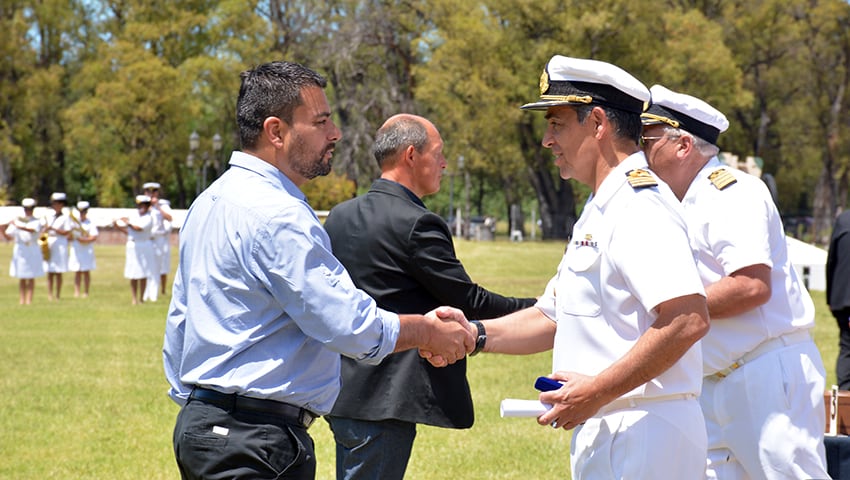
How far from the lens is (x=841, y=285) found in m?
9.46

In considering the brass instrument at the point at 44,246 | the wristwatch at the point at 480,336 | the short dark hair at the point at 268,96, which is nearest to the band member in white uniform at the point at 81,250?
the brass instrument at the point at 44,246

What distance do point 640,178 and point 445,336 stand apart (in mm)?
1193

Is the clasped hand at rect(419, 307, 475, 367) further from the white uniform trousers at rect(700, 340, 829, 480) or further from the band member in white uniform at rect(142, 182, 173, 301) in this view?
the band member in white uniform at rect(142, 182, 173, 301)

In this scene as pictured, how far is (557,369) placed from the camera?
401 cm

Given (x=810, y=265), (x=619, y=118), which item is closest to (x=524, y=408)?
Result: (x=619, y=118)

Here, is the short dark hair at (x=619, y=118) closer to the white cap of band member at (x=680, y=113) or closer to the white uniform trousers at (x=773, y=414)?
the white cap of band member at (x=680, y=113)

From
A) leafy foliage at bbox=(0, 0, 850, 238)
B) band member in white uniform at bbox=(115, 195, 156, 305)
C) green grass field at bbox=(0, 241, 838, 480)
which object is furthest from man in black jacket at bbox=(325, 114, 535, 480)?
leafy foliage at bbox=(0, 0, 850, 238)

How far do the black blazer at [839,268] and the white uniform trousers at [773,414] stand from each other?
462cm

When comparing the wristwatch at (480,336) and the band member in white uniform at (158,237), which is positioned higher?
the wristwatch at (480,336)

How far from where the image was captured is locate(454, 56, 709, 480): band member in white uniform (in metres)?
3.67

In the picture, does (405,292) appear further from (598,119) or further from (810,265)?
(810,265)

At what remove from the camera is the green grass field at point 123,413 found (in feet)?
31.1

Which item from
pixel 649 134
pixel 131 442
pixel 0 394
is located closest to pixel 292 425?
pixel 649 134

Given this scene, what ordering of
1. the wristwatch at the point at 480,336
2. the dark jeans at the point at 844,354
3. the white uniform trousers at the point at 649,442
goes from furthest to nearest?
the dark jeans at the point at 844,354
the wristwatch at the point at 480,336
the white uniform trousers at the point at 649,442
